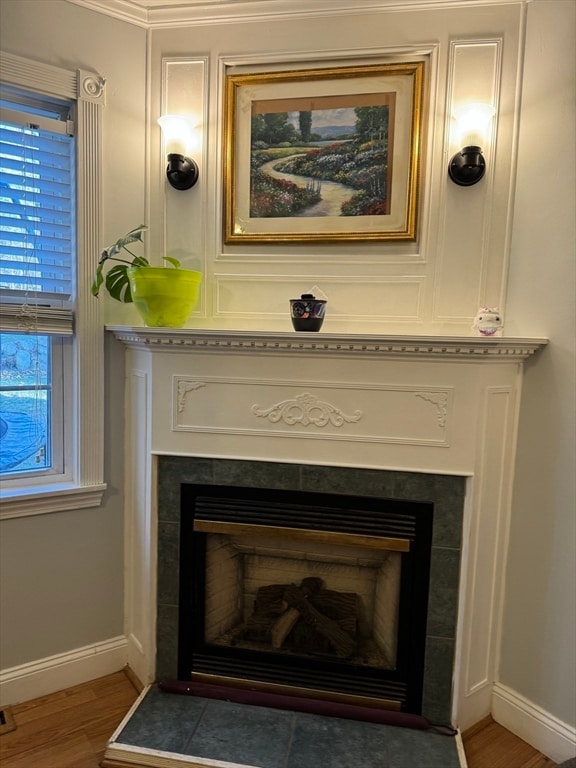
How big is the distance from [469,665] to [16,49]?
8.74 ft

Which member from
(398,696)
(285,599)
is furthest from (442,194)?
(398,696)

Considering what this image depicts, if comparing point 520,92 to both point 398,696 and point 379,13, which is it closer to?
point 379,13

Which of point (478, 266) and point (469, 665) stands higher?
point (478, 266)

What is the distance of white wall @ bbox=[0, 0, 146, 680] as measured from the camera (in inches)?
72.9

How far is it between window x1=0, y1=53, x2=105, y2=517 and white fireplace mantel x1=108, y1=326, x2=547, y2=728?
8.5 inches

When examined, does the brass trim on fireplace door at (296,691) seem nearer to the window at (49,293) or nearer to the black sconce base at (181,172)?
the window at (49,293)

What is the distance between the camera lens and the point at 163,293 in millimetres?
1792

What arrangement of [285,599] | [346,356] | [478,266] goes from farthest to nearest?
[285,599]
[478,266]
[346,356]

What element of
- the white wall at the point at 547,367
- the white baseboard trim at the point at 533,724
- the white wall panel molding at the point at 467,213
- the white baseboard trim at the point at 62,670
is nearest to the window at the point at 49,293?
the white baseboard trim at the point at 62,670

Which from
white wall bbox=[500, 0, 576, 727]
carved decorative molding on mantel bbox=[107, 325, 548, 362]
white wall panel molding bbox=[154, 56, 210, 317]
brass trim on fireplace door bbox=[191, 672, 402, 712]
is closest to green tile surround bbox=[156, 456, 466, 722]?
brass trim on fireplace door bbox=[191, 672, 402, 712]

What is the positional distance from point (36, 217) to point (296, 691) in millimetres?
1992

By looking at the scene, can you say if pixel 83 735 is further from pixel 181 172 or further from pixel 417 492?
pixel 181 172

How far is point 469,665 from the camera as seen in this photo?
184cm

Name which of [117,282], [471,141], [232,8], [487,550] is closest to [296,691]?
[487,550]
